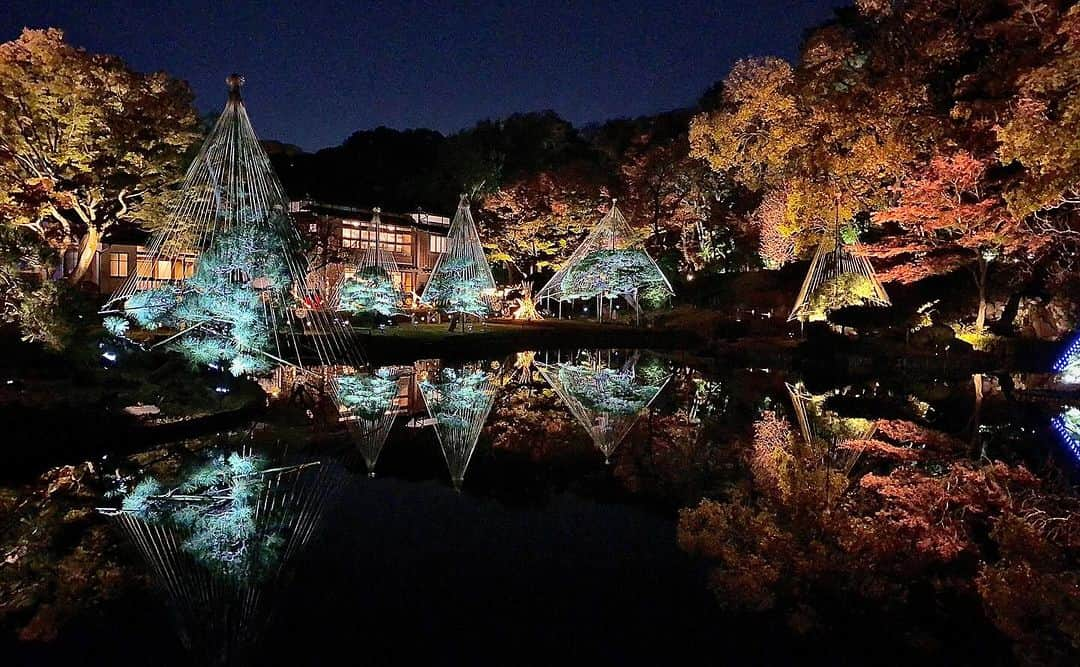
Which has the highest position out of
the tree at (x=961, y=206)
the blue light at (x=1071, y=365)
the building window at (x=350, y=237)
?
the building window at (x=350, y=237)

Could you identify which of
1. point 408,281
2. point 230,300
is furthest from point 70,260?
point 230,300

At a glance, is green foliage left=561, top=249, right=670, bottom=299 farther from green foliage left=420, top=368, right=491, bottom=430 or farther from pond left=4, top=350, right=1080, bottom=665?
pond left=4, top=350, right=1080, bottom=665

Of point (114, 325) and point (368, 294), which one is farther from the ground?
point (368, 294)

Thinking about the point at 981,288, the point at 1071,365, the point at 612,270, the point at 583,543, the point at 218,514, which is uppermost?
the point at 612,270

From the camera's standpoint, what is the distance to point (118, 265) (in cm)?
2473

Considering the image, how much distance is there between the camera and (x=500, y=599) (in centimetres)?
446

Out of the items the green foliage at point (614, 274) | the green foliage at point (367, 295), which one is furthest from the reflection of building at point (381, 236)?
the green foliage at point (614, 274)

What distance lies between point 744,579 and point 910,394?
10.1 metres

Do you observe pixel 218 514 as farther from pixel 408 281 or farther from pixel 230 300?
pixel 408 281

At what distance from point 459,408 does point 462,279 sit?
39.8 feet

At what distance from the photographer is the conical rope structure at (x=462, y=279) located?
70.2 feet

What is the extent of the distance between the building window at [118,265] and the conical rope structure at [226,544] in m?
22.1

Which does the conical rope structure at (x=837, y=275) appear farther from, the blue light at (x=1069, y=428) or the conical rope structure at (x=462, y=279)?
the conical rope structure at (x=462, y=279)

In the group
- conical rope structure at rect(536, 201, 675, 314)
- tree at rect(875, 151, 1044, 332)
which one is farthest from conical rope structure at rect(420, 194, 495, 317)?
tree at rect(875, 151, 1044, 332)
